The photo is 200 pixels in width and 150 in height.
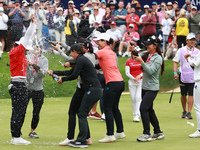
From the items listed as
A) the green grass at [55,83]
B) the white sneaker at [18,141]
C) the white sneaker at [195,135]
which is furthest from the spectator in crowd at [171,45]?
the white sneaker at [18,141]

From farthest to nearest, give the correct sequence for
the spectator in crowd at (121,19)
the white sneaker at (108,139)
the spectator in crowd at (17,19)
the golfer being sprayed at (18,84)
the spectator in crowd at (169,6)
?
the spectator in crowd at (169,6) < the spectator in crowd at (121,19) < the spectator in crowd at (17,19) < the white sneaker at (108,139) < the golfer being sprayed at (18,84)

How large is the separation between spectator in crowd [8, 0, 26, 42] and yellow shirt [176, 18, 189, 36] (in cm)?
748

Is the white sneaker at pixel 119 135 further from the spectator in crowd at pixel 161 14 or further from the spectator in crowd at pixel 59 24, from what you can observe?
the spectator in crowd at pixel 161 14

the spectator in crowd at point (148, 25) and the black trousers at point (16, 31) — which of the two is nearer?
the spectator in crowd at point (148, 25)

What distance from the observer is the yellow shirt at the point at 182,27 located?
21.6 metres

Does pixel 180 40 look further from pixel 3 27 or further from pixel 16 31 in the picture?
pixel 3 27

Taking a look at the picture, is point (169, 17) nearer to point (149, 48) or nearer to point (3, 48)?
point (3, 48)

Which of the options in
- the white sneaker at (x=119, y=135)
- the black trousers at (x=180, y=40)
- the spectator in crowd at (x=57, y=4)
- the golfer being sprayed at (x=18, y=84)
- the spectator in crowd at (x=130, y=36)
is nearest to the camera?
the golfer being sprayed at (x=18, y=84)

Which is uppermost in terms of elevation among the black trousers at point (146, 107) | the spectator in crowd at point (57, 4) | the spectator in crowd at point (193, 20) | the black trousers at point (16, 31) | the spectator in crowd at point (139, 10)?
the spectator in crowd at point (57, 4)

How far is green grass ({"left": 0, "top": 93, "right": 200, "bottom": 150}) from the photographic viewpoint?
8954 mm

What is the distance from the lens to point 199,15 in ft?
73.3

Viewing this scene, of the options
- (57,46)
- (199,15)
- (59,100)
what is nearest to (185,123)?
(57,46)

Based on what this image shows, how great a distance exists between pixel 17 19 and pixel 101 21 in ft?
13.6

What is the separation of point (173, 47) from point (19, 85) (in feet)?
49.7
